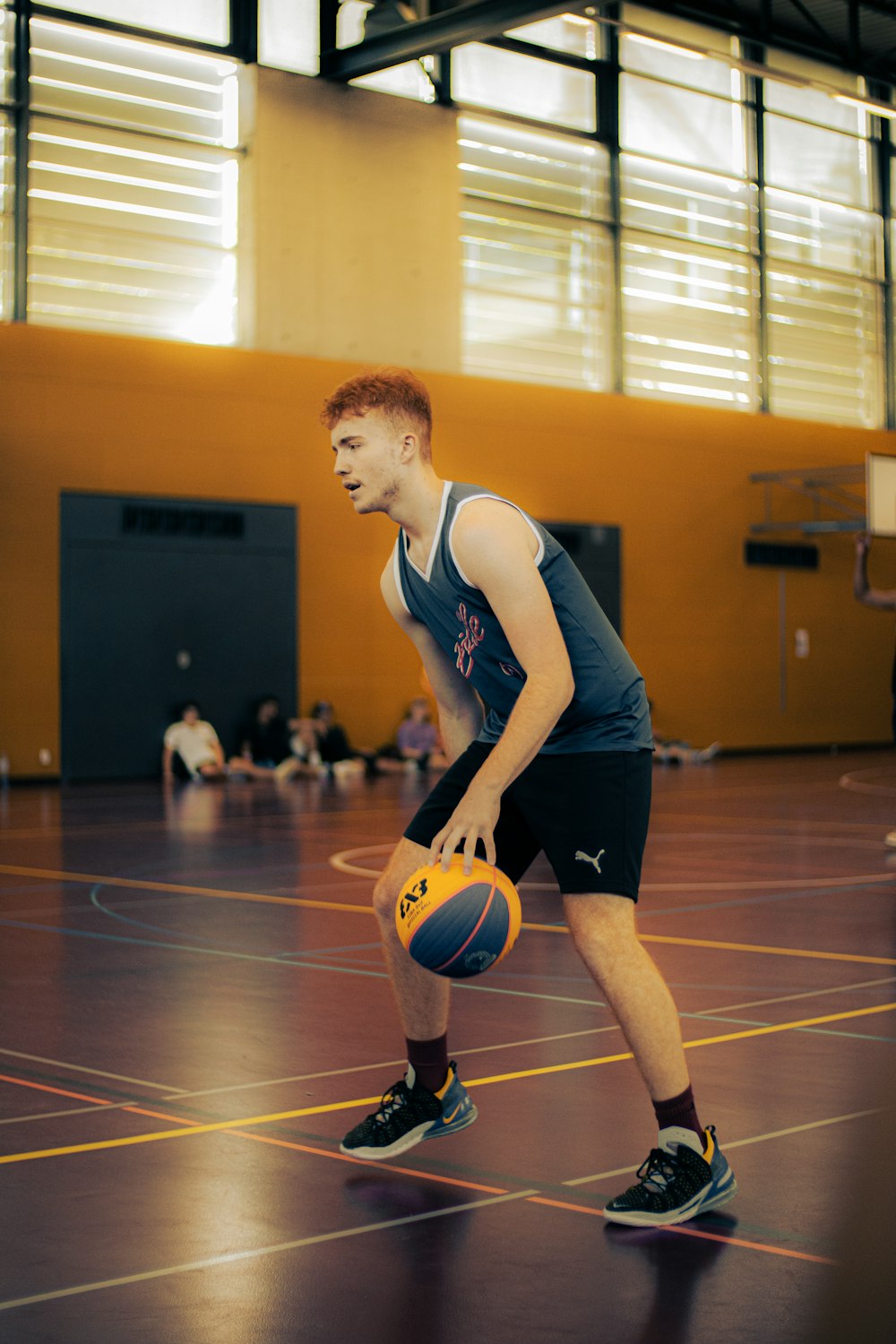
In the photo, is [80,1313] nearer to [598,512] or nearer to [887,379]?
[598,512]

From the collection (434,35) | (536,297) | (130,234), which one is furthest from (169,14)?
(536,297)

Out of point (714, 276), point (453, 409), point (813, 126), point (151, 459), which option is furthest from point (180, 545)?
point (813, 126)

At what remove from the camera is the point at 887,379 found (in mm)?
28906

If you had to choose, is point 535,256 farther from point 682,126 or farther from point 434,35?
point 434,35

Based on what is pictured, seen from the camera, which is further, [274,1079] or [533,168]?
[533,168]

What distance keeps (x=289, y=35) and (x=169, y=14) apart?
5.27ft

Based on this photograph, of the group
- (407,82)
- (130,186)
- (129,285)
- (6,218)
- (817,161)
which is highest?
(817,161)

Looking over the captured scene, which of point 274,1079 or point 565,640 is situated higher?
point 565,640

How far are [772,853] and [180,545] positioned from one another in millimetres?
11287

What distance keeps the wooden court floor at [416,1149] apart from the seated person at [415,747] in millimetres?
12326

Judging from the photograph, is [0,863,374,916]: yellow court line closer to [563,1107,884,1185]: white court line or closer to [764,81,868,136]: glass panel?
[563,1107,884,1185]: white court line

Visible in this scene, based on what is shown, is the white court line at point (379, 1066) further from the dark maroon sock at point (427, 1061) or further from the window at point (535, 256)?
the window at point (535, 256)

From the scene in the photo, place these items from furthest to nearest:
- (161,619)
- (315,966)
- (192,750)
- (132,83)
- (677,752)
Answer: (677,752), (161,619), (132,83), (192,750), (315,966)

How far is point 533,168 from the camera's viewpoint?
24219mm
